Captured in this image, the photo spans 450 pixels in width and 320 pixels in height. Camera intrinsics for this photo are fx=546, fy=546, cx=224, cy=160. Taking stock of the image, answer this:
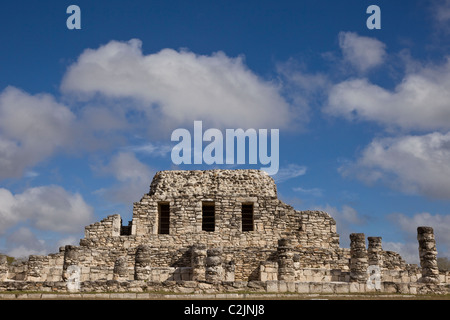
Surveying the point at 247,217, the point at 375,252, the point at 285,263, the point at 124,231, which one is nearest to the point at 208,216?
the point at 247,217

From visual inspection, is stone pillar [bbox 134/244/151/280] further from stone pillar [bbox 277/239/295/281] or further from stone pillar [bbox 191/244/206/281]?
stone pillar [bbox 277/239/295/281]

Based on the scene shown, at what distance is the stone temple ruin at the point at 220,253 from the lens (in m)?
17.7

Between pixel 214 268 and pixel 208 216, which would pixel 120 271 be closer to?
pixel 214 268

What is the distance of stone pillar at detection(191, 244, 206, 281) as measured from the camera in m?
19.2

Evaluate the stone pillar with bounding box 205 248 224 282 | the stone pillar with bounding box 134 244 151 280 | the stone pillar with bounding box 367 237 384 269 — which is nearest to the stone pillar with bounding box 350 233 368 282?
the stone pillar with bounding box 367 237 384 269

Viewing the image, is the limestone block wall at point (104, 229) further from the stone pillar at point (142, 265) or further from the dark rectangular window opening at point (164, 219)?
the stone pillar at point (142, 265)

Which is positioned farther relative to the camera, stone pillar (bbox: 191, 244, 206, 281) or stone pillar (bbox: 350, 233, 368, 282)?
stone pillar (bbox: 191, 244, 206, 281)

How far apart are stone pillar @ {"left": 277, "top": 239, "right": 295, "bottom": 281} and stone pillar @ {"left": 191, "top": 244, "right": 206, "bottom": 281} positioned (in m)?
2.70

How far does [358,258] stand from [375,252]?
6.73 ft

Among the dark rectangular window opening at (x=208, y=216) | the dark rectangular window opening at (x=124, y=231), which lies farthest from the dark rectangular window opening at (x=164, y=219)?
the dark rectangular window opening at (x=208, y=216)

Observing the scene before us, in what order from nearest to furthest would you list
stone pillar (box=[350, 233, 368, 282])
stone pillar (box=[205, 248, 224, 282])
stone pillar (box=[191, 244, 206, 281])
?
1. stone pillar (box=[205, 248, 224, 282])
2. stone pillar (box=[350, 233, 368, 282])
3. stone pillar (box=[191, 244, 206, 281])

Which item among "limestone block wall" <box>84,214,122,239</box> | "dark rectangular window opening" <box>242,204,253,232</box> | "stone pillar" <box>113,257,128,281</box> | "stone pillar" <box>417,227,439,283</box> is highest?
"dark rectangular window opening" <box>242,204,253,232</box>

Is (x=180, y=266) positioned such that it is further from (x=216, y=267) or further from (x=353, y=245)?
(x=353, y=245)
